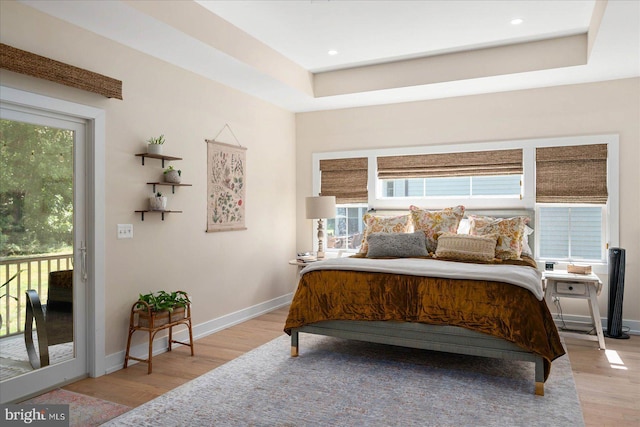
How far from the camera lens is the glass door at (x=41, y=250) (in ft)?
9.36

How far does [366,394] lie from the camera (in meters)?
2.97

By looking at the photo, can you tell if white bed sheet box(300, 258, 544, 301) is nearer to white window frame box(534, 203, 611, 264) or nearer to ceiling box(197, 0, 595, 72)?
white window frame box(534, 203, 611, 264)

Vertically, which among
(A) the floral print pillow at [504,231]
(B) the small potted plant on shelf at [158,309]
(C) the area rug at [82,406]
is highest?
(A) the floral print pillow at [504,231]

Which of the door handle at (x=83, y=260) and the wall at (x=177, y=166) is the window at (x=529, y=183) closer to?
the wall at (x=177, y=166)

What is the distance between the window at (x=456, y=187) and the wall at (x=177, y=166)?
1488 mm

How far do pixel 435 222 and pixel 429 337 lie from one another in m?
1.73

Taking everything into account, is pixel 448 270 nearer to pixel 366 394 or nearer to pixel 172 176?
pixel 366 394

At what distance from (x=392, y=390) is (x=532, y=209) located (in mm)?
2902

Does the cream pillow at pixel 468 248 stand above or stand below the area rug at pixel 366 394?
above

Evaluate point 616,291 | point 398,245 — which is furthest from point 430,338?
point 616,291

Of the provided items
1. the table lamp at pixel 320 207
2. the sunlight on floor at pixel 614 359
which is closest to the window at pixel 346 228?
the table lamp at pixel 320 207

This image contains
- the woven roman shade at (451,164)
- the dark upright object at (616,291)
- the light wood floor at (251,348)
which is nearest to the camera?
the light wood floor at (251,348)

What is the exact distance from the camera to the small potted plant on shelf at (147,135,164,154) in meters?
3.73

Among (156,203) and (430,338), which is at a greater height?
(156,203)
